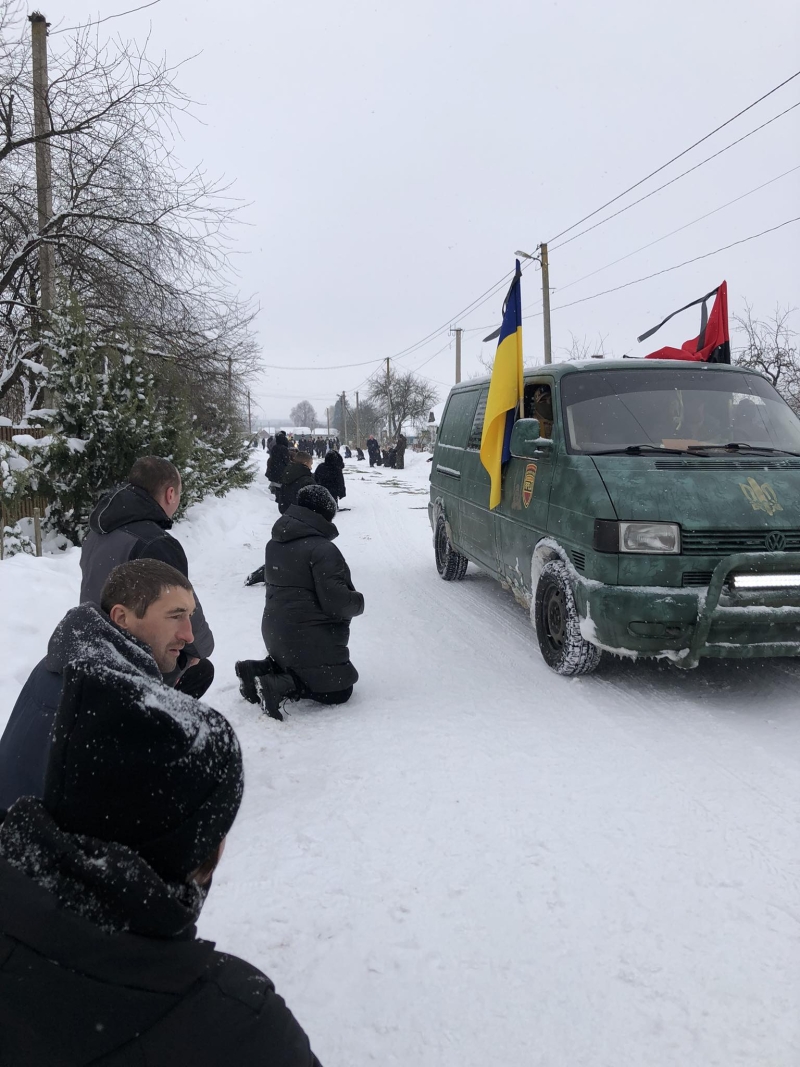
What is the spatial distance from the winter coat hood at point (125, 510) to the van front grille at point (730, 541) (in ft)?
9.71

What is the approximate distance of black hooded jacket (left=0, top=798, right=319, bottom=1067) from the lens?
97 cm

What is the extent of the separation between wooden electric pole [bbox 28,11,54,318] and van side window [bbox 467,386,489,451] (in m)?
5.95

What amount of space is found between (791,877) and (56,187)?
1213cm

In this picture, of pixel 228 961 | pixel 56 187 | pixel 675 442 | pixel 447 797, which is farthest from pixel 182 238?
pixel 228 961

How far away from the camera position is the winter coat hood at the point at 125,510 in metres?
3.55

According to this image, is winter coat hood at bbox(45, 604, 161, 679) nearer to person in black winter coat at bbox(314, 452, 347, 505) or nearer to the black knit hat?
the black knit hat

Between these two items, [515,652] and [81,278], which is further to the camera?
[81,278]

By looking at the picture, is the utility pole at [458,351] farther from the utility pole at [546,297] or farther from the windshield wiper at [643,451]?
the windshield wiper at [643,451]

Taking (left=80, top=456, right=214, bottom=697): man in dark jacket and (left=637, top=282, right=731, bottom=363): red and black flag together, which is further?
(left=637, top=282, right=731, bottom=363): red and black flag

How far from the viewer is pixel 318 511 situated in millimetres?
4809

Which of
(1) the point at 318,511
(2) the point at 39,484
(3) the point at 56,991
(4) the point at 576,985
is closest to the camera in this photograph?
(3) the point at 56,991

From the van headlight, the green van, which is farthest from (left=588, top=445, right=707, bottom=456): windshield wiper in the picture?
the van headlight

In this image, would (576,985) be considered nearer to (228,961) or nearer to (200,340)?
(228,961)

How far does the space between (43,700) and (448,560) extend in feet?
23.0
